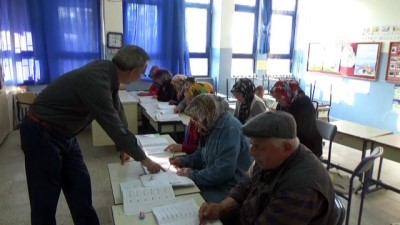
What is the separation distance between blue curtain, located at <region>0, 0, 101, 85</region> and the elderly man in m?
4.86

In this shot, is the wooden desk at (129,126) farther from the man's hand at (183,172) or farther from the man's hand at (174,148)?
the man's hand at (183,172)

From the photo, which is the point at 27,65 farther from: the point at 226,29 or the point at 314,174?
the point at 314,174

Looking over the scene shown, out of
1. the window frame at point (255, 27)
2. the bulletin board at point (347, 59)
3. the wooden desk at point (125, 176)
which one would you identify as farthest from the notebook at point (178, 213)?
the window frame at point (255, 27)

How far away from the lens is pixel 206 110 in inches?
68.5

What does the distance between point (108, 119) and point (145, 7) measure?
4442mm

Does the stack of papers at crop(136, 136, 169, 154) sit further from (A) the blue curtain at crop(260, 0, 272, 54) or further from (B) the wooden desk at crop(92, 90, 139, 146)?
(A) the blue curtain at crop(260, 0, 272, 54)

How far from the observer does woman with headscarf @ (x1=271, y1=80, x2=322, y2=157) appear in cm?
267

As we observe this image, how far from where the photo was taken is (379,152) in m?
2.05

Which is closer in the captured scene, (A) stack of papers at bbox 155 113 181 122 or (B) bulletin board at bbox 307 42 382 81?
(A) stack of papers at bbox 155 113 181 122

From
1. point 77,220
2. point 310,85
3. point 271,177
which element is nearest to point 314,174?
point 271,177

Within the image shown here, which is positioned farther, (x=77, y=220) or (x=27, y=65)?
(x=27, y=65)

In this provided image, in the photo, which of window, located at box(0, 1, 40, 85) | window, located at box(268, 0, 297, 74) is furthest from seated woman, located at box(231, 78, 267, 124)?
window, located at box(268, 0, 297, 74)

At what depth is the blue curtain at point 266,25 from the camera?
21.1ft

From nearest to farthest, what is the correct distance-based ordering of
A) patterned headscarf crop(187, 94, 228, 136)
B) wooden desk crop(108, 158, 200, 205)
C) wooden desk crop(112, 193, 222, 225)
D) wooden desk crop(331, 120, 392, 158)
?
wooden desk crop(112, 193, 222, 225) < wooden desk crop(108, 158, 200, 205) < patterned headscarf crop(187, 94, 228, 136) < wooden desk crop(331, 120, 392, 158)
